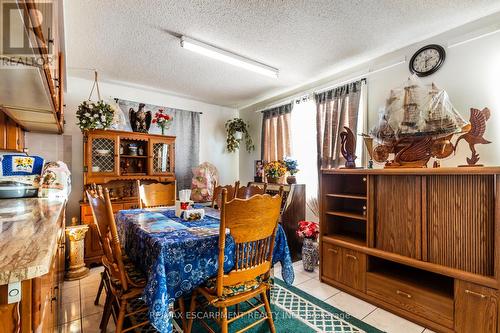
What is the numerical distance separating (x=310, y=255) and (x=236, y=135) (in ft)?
8.25

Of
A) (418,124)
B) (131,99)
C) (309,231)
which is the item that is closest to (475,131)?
(418,124)

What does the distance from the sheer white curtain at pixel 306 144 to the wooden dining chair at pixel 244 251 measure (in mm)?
1998

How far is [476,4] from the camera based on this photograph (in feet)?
6.11

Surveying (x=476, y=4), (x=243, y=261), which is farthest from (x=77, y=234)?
(x=476, y=4)

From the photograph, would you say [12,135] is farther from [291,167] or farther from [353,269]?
[353,269]

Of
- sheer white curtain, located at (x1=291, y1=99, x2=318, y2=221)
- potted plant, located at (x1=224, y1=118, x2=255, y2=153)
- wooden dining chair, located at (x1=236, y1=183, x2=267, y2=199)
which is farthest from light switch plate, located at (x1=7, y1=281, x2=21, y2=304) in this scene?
potted plant, located at (x1=224, y1=118, x2=255, y2=153)

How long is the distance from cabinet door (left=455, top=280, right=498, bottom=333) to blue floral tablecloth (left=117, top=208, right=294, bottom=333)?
1.18 meters

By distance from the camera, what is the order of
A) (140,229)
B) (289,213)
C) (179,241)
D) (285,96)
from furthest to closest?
(285,96), (289,213), (140,229), (179,241)

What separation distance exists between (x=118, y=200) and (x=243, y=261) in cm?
249

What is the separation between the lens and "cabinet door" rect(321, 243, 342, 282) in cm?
245

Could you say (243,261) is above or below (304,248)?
above

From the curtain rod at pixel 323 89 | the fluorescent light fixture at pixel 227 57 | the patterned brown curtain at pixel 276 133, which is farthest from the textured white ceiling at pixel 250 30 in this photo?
the patterned brown curtain at pixel 276 133

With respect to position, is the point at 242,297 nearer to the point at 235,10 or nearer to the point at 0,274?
the point at 0,274

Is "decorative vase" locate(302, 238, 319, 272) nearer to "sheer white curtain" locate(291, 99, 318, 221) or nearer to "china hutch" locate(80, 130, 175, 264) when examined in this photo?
"sheer white curtain" locate(291, 99, 318, 221)
